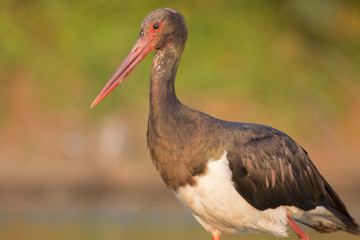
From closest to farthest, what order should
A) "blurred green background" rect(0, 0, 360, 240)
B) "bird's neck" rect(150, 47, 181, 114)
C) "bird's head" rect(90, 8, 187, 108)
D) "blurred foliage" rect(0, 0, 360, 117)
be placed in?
"bird's neck" rect(150, 47, 181, 114) < "bird's head" rect(90, 8, 187, 108) < "blurred green background" rect(0, 0, 360, 240) < "blurred foliage" rect(0, 0, 360, 117)

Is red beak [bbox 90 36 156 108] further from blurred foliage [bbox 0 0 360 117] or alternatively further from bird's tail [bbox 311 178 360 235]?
blurred foliage [bbox 0 0 360 117]

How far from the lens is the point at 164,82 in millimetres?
5871

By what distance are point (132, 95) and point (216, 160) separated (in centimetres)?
749

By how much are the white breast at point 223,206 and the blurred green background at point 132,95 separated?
3.93 meters

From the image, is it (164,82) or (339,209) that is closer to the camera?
(164,82)

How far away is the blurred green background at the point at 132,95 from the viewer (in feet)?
38.9

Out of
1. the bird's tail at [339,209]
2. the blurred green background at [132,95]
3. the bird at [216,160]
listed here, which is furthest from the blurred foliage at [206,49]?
the bird at [216,160]

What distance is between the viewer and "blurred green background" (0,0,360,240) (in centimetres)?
1187

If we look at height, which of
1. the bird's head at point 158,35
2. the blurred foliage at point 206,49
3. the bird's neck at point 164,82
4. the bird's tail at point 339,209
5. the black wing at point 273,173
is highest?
the blurred foliage at point 206,49

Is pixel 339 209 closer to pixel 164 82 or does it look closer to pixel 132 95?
pixel 164 82

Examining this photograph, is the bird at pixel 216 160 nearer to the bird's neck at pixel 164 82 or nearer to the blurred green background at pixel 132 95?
the bird's neck at pixel 164 82

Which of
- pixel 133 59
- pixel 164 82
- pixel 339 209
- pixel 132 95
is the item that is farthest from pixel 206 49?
pixel 164 82

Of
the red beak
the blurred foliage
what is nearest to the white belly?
the red beak

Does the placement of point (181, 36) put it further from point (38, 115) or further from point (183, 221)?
point (38, 115)
